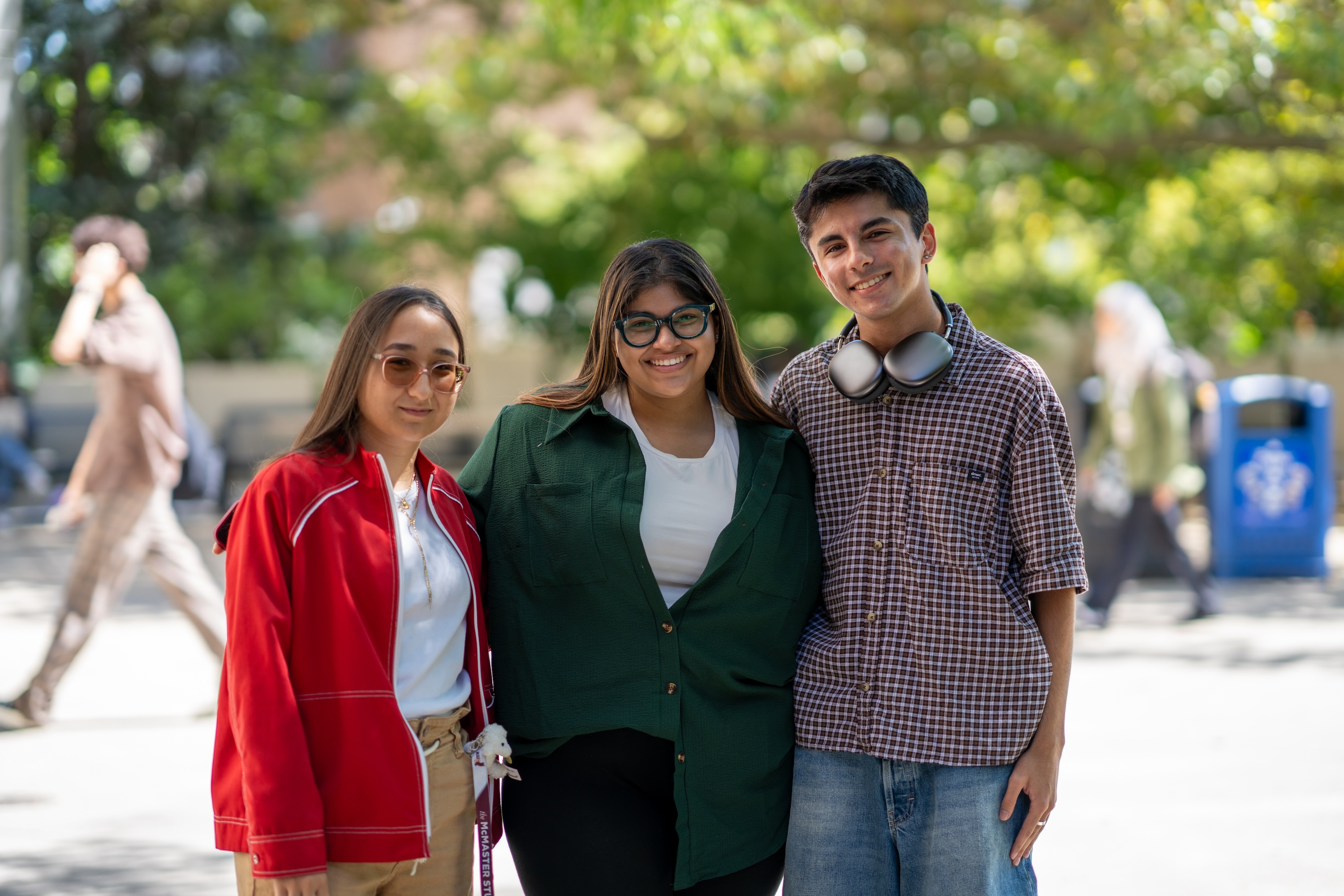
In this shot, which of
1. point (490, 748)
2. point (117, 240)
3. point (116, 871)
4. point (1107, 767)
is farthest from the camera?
point (117, 240)

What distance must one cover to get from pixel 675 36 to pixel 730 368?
6.65m

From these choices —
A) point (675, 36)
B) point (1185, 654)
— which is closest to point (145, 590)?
point (675, 36)

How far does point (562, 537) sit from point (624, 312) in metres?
0.49

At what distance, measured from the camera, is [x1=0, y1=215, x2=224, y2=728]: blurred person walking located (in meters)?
6.29

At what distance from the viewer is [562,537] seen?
2773 millimetres

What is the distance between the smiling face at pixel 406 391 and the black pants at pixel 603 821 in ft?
2.35

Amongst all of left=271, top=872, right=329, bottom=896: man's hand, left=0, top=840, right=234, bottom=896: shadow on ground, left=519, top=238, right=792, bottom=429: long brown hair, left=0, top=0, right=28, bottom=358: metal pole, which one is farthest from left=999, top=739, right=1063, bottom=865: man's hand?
left=0, top=0, right=28, bottom=358: metal pole

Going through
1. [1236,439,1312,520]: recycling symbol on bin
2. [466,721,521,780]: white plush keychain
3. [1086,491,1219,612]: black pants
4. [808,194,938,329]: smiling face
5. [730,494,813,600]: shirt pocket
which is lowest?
[1086,491,1219,612]: black pants

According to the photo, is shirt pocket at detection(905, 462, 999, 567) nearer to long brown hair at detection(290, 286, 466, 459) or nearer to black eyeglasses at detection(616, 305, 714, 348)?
black eyeglasses at detection(616, 305, 714, 348)

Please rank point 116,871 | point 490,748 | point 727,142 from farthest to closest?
1. point 727,142
2. point 116,871
3. point 490,748

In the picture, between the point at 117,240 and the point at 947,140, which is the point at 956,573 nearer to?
the point at 117,240

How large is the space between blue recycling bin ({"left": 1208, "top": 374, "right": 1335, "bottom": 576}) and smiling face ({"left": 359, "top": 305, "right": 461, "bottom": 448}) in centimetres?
922

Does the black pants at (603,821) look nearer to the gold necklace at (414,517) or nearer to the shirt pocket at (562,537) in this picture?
the shirt pocket at (562,537)

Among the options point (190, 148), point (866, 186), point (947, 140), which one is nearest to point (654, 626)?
point (866, 186)
